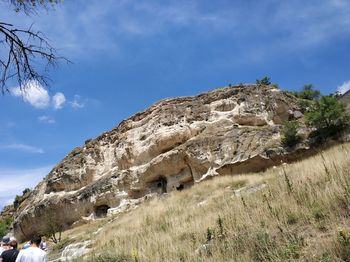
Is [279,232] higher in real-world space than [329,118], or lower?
lower

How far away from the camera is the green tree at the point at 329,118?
21.0 metres

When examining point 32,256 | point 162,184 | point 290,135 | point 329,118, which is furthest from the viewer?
point 162,184

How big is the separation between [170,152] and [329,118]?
35.8 ft

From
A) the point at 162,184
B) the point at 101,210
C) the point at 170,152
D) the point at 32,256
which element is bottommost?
the point at 32,256

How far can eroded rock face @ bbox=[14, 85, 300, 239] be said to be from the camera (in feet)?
76.4

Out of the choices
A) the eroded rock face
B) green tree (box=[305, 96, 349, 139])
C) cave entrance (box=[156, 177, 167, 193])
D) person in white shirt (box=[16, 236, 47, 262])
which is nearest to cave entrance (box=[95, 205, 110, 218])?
the eroded rock face

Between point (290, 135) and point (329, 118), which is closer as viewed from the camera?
point (329, 118)

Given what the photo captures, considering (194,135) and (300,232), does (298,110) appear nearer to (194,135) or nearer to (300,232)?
(194,135)

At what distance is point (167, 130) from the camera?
28.2 metres

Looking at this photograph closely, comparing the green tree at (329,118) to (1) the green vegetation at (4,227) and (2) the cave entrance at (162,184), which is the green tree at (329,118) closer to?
(2) the cave entrance at (162,184)

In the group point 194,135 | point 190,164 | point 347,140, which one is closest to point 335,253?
point 347,140

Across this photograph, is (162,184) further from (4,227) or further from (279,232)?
(4,227)

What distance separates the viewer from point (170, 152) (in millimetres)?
26172

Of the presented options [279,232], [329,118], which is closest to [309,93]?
[329,118]
